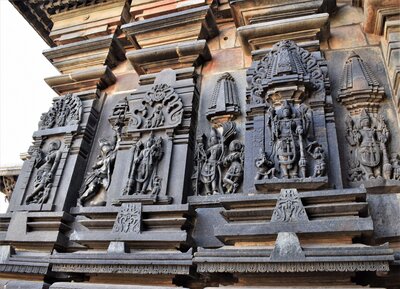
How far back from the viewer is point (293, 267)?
258 centimetres

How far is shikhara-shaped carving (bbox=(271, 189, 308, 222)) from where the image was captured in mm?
2844

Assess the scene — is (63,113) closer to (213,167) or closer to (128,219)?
(128,219)

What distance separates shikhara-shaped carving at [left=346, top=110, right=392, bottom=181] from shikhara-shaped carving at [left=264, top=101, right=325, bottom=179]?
399 mm

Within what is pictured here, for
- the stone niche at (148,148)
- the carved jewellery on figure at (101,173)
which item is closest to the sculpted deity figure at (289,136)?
the stone niche at (148,148)

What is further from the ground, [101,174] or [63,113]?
[63,113]

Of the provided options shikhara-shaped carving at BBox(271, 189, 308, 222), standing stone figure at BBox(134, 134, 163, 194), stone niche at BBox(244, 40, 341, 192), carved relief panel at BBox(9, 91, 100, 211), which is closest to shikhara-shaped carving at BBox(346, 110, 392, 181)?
stone niche at BBox(244, 40, 341, 192)

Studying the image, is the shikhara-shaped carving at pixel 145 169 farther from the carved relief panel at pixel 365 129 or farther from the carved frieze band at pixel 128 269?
the carved relief panel at pixel 365 129

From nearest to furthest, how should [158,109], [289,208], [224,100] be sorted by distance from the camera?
[289,208] → [224,100] → [158,109]

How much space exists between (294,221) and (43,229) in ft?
9.05

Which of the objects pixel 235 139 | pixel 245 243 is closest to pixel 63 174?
pixel 235 139

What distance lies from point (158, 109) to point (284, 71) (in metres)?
1.48

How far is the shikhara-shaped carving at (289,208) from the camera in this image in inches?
112

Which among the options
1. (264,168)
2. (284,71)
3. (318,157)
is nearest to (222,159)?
(264,168)

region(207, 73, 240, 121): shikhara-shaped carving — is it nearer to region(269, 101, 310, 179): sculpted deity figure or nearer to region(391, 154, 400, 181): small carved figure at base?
region(269, 101, 310, 179): sculpted deity figure
